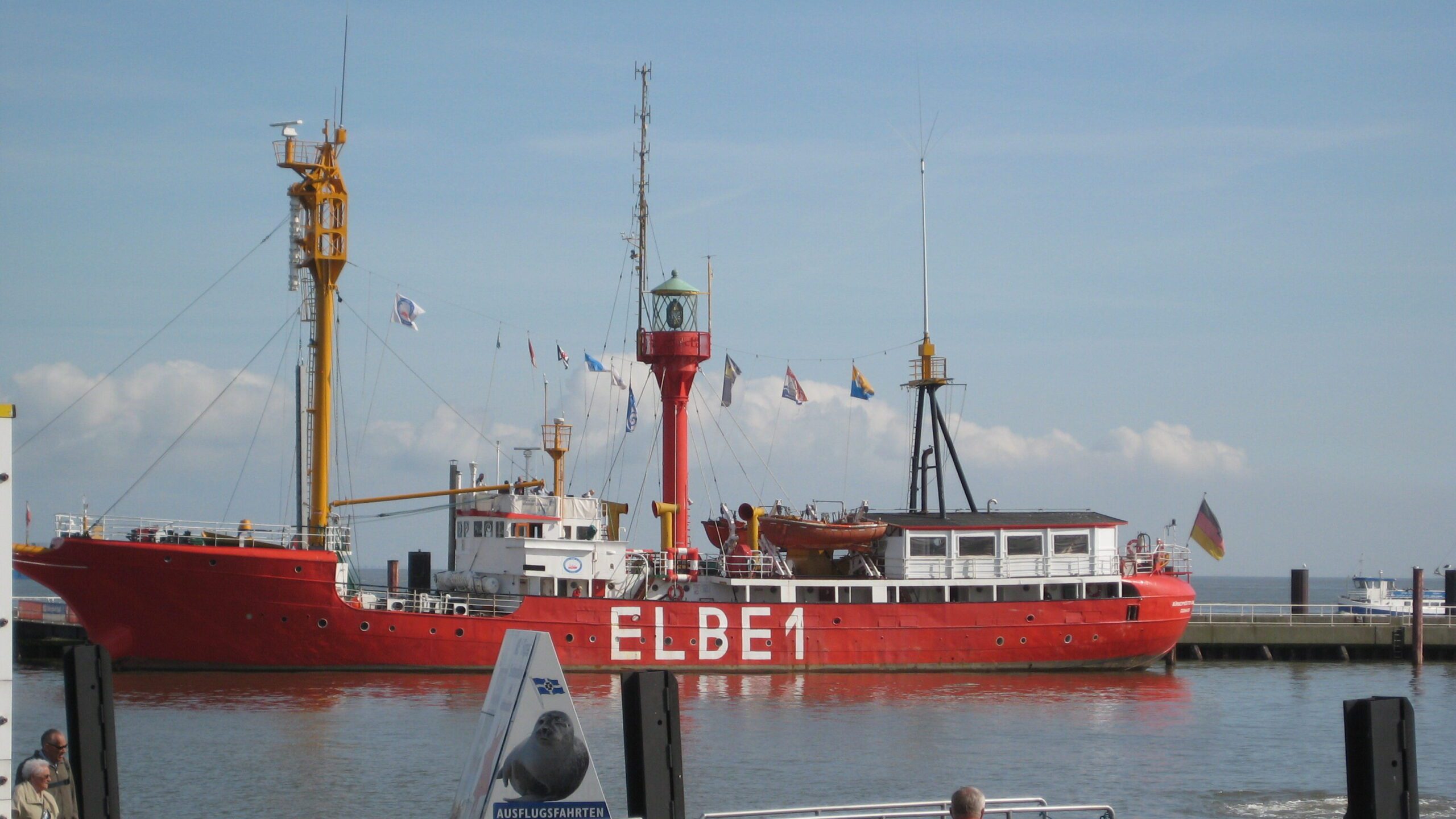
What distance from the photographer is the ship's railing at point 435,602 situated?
119ft

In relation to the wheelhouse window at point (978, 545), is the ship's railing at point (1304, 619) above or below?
below

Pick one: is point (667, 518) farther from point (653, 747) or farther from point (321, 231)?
point (653, 747)

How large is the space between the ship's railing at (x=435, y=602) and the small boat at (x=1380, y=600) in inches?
1835

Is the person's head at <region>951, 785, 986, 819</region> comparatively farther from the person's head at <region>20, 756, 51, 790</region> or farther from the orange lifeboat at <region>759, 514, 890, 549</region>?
the orange lifeboat at <region>759, 514, 890, 549</region>

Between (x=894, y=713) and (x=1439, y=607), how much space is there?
148ft

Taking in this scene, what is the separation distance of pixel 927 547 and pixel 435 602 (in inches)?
515

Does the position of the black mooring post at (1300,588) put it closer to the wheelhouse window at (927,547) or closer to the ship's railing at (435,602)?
the wheelhouse window at (927,547)

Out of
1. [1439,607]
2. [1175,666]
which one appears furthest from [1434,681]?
[1439,607]

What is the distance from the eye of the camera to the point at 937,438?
44344 millimetres

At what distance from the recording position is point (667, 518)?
40719mm

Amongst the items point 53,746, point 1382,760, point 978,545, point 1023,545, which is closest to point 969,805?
point 1382,760

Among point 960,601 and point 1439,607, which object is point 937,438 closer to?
point 960,601

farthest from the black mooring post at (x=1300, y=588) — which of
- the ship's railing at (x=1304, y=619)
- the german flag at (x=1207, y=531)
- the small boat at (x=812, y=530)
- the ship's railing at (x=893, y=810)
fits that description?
the ship's railing at (x=893, y=810)

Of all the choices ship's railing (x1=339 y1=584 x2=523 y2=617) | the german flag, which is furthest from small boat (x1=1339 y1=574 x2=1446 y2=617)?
ship's railing (x1=339 y1=584 x2=523 y2=617)
